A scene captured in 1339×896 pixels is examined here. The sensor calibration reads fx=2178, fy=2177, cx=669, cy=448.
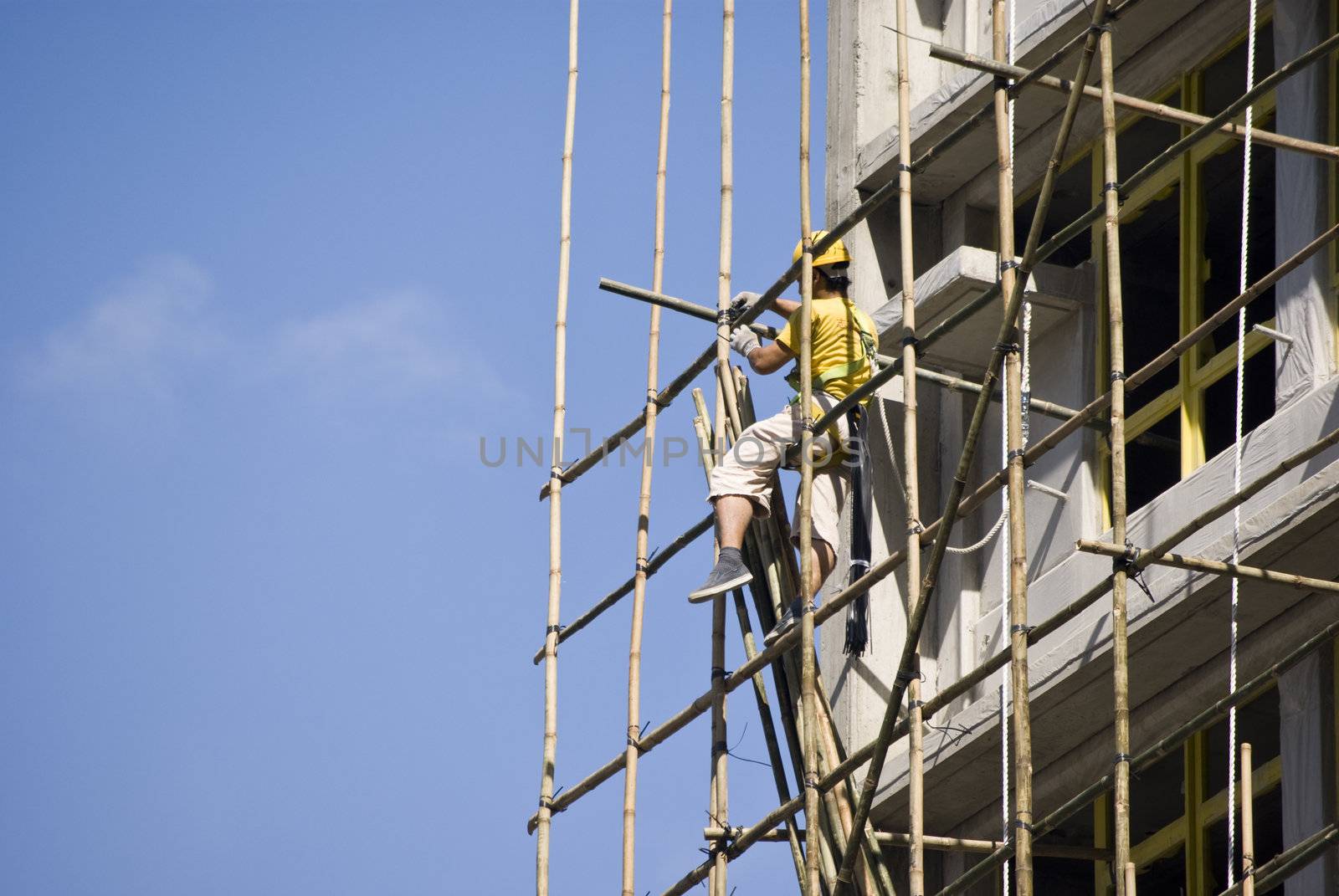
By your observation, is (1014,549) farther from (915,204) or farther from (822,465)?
(915,204)

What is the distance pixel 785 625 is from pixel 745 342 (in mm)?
1603

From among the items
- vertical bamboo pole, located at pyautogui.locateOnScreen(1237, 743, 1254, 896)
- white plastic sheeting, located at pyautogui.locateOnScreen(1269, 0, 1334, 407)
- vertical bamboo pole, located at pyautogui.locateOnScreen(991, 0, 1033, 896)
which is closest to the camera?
vertical bamboo pole, located at pyautogui.locateOnScreen(991, 0, 1033, 896)

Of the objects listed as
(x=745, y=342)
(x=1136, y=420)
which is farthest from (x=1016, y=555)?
(x=1136, y=420)

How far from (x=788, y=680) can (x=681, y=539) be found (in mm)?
1005

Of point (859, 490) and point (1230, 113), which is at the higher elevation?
point (1230, 113)

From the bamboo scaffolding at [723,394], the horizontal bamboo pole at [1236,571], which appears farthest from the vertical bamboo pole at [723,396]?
the horizontal bamboo pole at [1236,571]

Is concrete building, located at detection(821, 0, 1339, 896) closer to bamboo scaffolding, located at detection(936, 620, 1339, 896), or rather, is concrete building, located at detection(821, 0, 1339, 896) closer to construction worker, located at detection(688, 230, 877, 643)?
bamboo scaffolding, located at detection(936, 620, 1339, 896)

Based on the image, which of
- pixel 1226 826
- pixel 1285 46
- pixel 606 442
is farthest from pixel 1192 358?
pixel 606 442

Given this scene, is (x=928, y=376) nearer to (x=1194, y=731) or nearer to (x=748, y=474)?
(x=748, y=474)

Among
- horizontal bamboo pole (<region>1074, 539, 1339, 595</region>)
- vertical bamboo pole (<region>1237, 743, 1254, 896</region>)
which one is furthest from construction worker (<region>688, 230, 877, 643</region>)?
vertical bamboo pole (<region>1237, 743, 1254, 896</region>)

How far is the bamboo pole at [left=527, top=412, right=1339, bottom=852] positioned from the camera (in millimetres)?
8914

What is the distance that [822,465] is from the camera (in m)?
11.0

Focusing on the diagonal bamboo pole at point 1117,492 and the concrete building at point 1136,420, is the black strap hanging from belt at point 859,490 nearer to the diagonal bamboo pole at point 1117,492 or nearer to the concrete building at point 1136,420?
the concrete building at point 1136,420

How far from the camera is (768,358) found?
11.1 m
